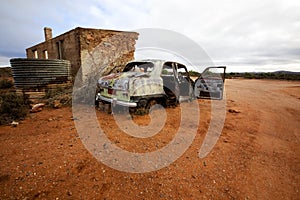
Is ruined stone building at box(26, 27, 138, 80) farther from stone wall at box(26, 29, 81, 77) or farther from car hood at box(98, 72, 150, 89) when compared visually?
car hood at box(98, 72, 150, 89)

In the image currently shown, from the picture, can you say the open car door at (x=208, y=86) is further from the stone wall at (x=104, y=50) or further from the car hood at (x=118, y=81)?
the stone wall at (x=104, y=50)

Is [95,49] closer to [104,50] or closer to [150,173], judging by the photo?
[104,50]

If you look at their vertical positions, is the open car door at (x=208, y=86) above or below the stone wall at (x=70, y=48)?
below

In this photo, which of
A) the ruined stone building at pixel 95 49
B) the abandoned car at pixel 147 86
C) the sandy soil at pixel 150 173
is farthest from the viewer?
the ruined stone building at pixel 95 49

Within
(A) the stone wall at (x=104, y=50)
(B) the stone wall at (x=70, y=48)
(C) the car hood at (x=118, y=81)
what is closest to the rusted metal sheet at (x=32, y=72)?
(B) the stone wall at (x=70, y=48)

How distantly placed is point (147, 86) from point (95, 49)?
412cm

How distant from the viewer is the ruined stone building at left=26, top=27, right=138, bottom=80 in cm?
640

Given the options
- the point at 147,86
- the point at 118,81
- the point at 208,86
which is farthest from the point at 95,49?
the point at 208,86

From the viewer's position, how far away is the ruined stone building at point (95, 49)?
640 cm

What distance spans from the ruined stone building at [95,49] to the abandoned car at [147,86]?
8.46 feet

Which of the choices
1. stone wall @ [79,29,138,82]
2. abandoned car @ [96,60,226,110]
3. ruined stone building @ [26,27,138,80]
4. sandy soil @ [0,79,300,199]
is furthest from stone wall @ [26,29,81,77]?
sandy soil @ [0,79,300,199]

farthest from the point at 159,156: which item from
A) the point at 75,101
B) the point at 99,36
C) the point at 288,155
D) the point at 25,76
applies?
the point at 99,36

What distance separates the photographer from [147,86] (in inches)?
153

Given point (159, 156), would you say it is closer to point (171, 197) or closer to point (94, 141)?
point (171, 197)
